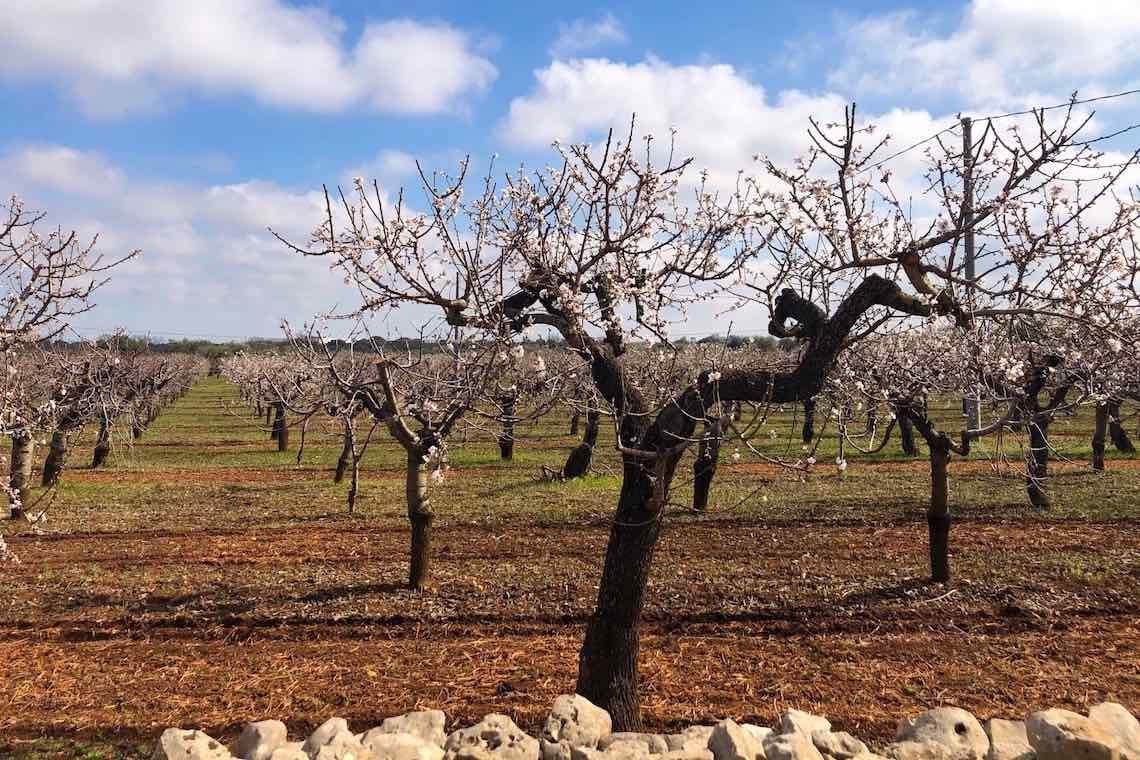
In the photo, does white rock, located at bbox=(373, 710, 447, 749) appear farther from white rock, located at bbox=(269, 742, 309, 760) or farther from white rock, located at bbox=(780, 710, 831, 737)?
white rock, located at bbox=(780, 710, 831, 737)

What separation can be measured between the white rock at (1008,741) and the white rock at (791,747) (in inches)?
35.7

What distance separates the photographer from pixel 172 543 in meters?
11.4

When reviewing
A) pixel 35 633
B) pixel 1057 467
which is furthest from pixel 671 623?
pixel 1057 467

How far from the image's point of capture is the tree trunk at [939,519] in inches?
332

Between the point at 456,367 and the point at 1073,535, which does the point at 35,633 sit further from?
the point at 1073,535

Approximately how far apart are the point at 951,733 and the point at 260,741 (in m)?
3.64

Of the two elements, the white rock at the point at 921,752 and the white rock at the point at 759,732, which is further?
the white rock at the point at 759,732

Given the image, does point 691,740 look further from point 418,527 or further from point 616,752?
point 418,527

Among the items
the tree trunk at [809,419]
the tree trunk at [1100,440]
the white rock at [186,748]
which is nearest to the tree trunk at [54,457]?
the white rock at [186,748]

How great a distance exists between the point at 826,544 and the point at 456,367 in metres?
6.73

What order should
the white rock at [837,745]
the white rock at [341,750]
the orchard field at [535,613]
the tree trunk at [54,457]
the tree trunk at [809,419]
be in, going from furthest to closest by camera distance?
1. the tree trunk at [54,457]
2. the tree trunk at [809,419]
3. the orchard field at [535,613]
4. the white rock at [837,745]
5. the white rock at [341,750]

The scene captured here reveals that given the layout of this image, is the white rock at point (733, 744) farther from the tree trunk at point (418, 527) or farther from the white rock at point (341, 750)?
the tree trunk at point (418, 527)

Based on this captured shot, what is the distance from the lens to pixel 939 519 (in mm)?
8523

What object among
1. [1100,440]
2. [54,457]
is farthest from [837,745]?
[54,457]
